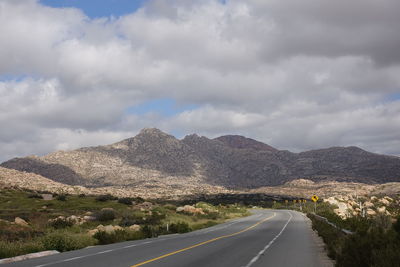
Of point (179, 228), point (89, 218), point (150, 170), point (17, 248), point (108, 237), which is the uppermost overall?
point (150, 170)

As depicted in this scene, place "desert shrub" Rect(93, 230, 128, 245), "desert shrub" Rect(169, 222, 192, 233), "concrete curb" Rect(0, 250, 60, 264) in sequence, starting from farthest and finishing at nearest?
"desert shrub" Rect(169, 222, 192, 233) < "desert shrub" Rect(93, 230, 128, 245) < "concrete curb" Rect(0, 250, 60, 264)

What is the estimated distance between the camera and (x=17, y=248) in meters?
17.9

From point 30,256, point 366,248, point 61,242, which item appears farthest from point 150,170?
Result: point 366,248

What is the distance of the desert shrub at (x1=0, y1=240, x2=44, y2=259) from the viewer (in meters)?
17.0

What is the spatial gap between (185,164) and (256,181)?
3314 centimetres

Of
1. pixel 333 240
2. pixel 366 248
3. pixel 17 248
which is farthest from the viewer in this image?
pixel 333 240

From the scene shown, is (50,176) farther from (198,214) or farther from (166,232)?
(166,232)

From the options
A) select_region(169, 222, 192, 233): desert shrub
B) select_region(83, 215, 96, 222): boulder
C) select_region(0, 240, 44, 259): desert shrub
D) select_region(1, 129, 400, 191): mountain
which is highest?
select_region(1, 129, 400, 191): mountain

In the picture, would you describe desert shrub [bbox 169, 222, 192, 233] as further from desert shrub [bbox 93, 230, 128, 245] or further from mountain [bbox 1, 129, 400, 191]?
mountain [bbox 1, 129, 400, 191]

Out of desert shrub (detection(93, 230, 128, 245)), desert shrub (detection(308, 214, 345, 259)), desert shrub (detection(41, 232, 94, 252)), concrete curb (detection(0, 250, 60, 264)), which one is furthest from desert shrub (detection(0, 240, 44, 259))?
desert shrub (detection(308, 214, 345, 259))

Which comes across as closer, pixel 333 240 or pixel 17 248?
pixel 17 248

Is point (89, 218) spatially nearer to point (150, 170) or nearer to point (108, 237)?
point (108, 237)

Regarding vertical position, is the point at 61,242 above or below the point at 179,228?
above

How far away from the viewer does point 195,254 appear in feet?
53.9
